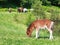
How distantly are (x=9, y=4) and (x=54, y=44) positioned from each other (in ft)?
186

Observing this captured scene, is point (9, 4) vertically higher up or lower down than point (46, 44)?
lower down

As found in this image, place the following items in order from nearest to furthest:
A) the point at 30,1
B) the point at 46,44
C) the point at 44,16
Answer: the point at 46,44 < the point at 44,16 < the point at 30,1

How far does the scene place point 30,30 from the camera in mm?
20812

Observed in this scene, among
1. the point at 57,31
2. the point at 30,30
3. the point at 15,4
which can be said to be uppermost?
the point at 30,30

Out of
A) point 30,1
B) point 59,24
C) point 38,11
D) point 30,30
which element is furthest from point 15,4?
point 30,30

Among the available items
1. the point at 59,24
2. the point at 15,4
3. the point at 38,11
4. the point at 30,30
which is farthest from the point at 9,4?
the point at 30,30

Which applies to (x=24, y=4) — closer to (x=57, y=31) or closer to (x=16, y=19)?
(x=16, y=19)

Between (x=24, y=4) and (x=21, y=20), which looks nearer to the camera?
(x=21, y=20)

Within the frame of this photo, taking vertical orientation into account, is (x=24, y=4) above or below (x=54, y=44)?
below

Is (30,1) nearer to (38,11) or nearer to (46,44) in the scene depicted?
(38,11)

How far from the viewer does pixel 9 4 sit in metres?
73.0

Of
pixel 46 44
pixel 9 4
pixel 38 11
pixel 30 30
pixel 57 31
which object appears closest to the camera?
pixel 46 44

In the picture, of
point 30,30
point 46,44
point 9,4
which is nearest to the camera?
point 46,44

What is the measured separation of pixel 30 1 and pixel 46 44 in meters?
52.2
